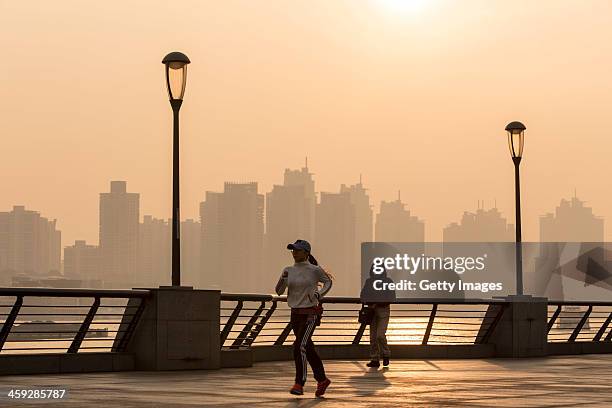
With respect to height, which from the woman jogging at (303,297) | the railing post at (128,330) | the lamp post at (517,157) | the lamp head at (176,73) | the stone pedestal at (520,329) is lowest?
the stone pedestal at (520,329)

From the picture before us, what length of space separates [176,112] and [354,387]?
6.35 meters

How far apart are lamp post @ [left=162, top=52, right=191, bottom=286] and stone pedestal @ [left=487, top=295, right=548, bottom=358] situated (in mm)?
9592

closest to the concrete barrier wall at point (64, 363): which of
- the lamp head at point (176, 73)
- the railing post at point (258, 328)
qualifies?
the railing post at point (258, 328)

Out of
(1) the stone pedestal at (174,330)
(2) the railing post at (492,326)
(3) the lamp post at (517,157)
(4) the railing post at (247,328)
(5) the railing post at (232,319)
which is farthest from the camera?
(3) the lamp post at (517,157)

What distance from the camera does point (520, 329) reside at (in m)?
28.1

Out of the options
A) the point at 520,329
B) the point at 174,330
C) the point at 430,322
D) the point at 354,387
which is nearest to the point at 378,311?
the point at 430,322

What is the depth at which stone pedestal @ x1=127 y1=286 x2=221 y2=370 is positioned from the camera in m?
20.1

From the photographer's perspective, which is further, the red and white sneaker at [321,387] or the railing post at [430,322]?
the railing post at [430,322]

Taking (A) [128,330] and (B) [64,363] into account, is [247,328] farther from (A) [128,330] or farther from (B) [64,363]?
(B) [64,363]

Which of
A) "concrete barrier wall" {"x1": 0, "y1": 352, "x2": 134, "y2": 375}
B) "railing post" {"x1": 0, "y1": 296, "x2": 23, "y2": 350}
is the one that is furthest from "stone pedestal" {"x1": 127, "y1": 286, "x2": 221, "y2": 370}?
"railing post" {"x1": 0, "y1": 296, "x2": 23, "y2": 350}

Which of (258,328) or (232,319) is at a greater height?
(232,319)

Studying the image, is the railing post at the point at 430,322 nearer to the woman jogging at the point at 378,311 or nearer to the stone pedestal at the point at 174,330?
the woman jogging at the point at 378,311

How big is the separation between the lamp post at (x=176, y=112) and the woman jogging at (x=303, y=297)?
17.6 feet

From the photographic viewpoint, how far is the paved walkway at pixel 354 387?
1400cm
